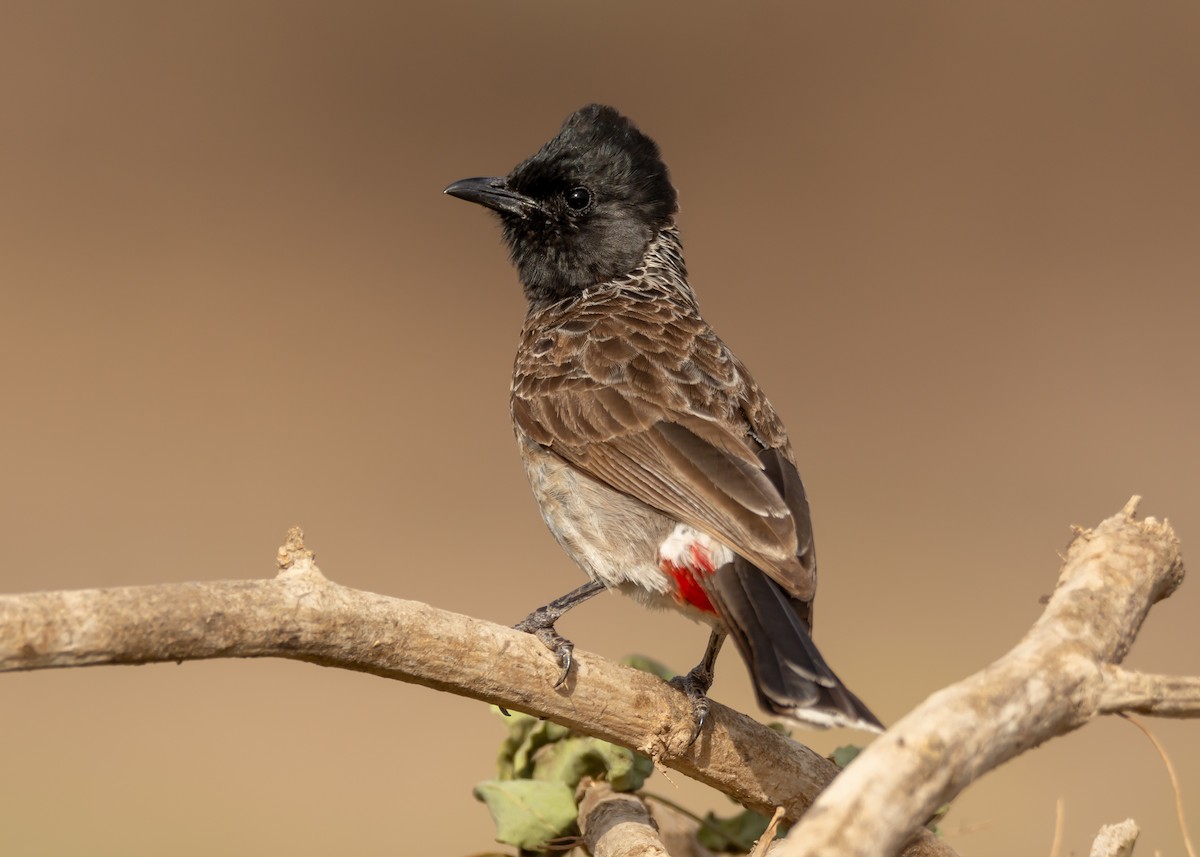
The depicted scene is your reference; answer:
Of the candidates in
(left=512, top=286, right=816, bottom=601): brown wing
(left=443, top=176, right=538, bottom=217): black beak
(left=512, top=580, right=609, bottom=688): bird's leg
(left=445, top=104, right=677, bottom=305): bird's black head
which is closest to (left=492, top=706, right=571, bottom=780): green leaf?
Answer: (left=512, top=580, right=609, bottom=688): bird's leg

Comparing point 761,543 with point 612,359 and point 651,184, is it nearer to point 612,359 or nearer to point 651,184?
point 612,359

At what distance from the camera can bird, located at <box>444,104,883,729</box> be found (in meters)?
1.98

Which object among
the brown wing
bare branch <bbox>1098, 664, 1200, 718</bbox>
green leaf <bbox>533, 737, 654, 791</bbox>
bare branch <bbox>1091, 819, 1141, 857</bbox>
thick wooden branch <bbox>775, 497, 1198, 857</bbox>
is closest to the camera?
thick wooden branch <bbox>775, 497, 1198, 857</bbox>

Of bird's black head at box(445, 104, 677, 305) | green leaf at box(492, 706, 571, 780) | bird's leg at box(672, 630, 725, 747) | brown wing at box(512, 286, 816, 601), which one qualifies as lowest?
green leaf at box(492, 706, 571, 780)

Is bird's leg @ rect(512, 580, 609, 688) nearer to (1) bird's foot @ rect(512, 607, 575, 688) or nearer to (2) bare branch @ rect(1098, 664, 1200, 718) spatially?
(1) bird's foot @ rect(512, 607, 575, 688)

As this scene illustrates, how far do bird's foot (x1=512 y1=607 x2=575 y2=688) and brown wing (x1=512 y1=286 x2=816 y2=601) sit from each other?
0.27 meters

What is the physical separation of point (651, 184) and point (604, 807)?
1855 mm

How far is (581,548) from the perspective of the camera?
2406mm

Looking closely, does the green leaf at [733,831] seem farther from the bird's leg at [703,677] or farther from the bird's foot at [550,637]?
the bird's foot at [550,637]

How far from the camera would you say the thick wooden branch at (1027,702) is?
971 millimetres

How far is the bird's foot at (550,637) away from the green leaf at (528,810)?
0.67 feet

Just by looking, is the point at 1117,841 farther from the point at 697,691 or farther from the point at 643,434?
the point at 643,434

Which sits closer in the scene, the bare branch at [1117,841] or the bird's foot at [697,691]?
the bare branch at [1117,841]

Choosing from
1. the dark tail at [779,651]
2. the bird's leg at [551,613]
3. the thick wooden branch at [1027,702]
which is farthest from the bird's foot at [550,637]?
the thick wooden branch at [1027,702]
